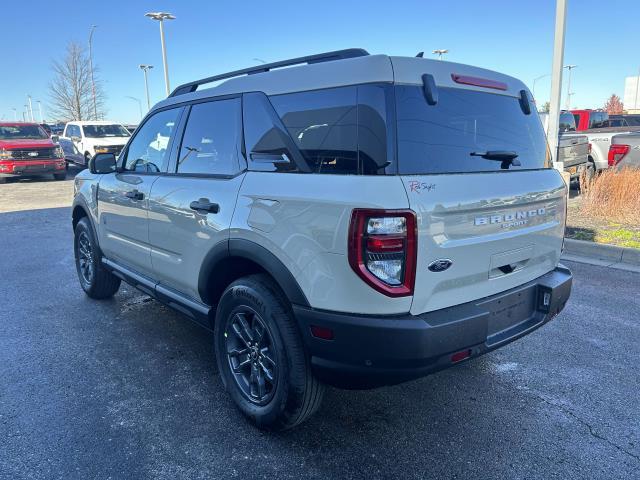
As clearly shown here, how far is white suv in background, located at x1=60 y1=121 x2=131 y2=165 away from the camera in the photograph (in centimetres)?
1741

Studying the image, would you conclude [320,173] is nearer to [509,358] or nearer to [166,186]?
[166,186]

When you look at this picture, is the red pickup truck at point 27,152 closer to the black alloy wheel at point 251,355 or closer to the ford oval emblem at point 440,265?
the black alloy wheel at point 251,355

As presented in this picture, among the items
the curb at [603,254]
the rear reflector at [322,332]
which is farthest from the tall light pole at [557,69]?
the rear reflector at [322,332]

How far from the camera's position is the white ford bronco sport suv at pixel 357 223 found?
2184 millimetres

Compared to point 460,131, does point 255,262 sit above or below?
below

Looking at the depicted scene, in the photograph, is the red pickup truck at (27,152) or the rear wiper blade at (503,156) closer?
the rear wiper blade at (503,156)

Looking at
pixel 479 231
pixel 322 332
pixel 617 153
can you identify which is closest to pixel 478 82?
pixel 479 231

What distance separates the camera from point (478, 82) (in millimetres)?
2754

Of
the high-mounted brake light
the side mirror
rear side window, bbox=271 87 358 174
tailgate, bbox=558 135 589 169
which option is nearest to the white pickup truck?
tailgate, bbox=558 135 589 169

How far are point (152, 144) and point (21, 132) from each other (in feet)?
54.7

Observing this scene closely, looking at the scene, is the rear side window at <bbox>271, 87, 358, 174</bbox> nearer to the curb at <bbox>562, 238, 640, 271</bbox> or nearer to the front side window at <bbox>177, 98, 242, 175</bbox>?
the front side window at <bbox>177, 98, 242, 175</bbox>

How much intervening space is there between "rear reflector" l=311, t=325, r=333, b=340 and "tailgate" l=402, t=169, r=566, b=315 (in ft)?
1.34

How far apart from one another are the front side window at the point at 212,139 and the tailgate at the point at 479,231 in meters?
1.26

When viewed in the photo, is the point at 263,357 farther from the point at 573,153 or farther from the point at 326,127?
the point at 573,153
